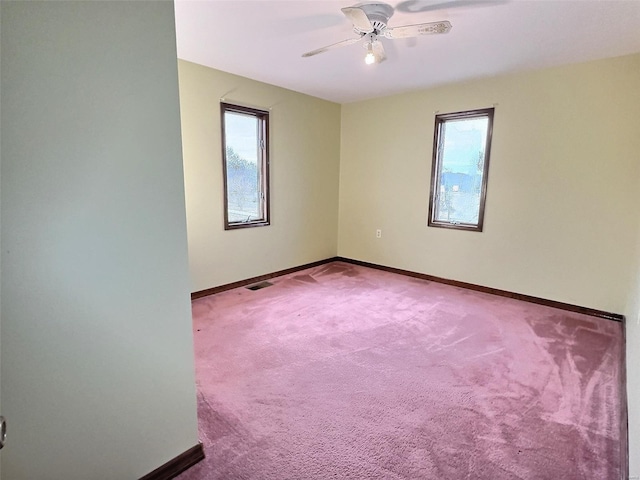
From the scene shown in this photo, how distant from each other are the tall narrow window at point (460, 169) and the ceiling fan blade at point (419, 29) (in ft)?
6.31

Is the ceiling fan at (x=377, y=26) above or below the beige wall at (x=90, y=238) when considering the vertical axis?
above

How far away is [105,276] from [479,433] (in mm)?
1887

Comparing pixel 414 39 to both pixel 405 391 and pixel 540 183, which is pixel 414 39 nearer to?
pixel 540 183

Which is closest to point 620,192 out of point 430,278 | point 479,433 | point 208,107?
point 430,278

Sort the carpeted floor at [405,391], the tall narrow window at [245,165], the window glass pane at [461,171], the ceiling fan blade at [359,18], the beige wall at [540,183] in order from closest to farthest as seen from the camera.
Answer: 1. the carpeted floor at [405,391]
2. the ceiling fan blade at [359,18]
3. the beige wall at [540,183]
4. the tall narrow window at [245,165]
5. the window glass pane at [461,171]

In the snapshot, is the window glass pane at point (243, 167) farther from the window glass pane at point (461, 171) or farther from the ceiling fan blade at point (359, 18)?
the window glass pane at point (461, 171)

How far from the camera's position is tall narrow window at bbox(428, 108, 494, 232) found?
3900mm

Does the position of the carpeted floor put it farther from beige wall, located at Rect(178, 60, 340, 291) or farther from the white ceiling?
the white ceiling

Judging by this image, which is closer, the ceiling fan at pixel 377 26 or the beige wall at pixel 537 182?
the ceiling fan at pixel 377 26

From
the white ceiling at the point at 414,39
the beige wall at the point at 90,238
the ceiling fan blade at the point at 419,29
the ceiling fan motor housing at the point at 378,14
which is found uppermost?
the white ceiling at the point at 414,39

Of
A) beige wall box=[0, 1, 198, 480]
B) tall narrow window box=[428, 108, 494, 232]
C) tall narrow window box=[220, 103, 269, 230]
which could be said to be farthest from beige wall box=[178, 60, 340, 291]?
beige wall box=[0, 1, 198, 480]

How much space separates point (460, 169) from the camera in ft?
13.5

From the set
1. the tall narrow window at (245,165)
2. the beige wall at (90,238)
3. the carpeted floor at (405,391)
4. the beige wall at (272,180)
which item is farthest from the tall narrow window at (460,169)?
the beige wall at (90,238)

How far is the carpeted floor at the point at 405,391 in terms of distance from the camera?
161 cm
